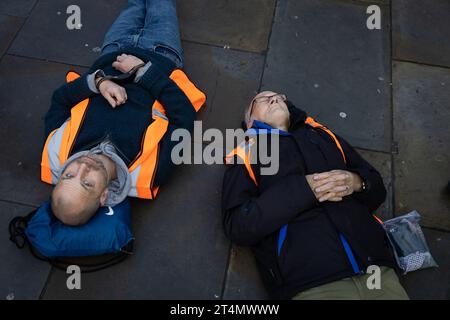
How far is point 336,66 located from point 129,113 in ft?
6.04

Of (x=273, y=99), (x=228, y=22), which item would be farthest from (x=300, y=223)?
(x=228, y=22)

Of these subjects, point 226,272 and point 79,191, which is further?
point 226,272

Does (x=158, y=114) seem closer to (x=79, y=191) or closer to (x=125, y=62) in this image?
(x=125, y=62)

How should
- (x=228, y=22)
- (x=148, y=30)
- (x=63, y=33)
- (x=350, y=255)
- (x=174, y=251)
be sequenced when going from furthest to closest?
1. (x=228, y=22)
2. (x=63, y=33)
3. (x=148, y=30)
4. (x=174, y=251)
5. (x=350, y=255)

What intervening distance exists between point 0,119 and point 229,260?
6.86ft

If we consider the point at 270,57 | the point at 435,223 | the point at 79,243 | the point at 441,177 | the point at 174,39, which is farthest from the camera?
the point at 270,57

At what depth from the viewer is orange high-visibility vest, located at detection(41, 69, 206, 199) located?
2.72 m

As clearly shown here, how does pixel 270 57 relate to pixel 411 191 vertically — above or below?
above

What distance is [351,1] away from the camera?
407 cm

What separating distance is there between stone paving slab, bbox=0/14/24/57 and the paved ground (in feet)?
0.03

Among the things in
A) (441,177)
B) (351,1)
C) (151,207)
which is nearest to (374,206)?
(441,177)

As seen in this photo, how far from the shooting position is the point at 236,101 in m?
3.45

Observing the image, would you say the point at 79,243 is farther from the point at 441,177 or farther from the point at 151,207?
the point at 441,177
